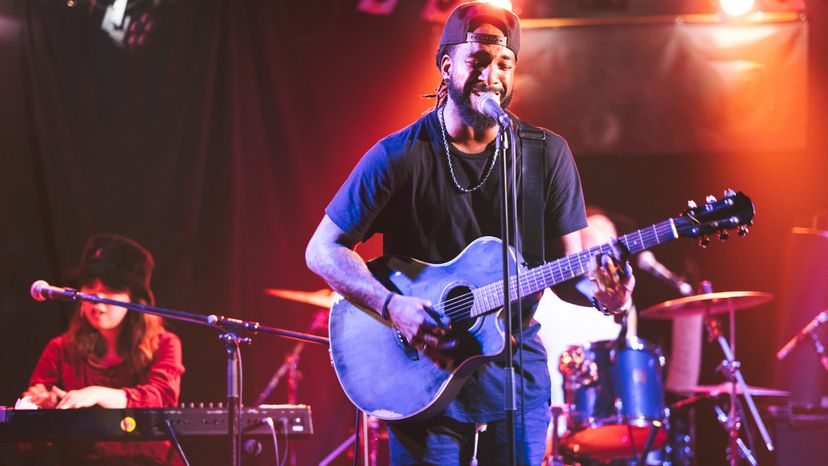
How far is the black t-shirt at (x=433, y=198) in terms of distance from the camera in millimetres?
3564

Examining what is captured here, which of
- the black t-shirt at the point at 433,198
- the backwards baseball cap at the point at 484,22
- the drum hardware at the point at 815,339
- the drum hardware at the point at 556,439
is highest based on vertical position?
the backwards baseball cap at the point at 484,22

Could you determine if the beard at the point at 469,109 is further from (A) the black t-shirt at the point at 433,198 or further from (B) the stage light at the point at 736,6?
(B) the stage light at the point at 736,6

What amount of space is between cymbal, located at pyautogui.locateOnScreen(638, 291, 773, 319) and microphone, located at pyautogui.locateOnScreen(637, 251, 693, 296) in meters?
0.75

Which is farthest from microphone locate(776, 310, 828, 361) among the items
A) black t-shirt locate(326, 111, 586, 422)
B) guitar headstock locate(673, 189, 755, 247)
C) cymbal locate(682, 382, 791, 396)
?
guitar headstock locate(673, 189, 755, 247)

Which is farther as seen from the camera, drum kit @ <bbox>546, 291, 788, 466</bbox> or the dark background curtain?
drum kit @ <bbox>546, 291, 788, 466</bbox>

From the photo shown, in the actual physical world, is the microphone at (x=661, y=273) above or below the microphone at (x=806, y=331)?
above

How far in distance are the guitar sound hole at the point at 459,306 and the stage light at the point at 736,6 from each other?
18.3 ft

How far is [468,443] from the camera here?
3295mm

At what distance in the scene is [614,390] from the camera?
7.30m

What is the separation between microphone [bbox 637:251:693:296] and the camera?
8359 millimetres

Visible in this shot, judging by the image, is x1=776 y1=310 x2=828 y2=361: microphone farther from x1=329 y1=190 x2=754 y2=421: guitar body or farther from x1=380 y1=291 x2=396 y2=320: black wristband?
x1=380 y1=291 x2=396 y2=320: black wristband

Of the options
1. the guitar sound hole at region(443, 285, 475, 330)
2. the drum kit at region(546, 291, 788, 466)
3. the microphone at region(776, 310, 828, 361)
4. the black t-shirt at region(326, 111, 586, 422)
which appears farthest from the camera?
the microphone at region(776, 310, 828, 361)

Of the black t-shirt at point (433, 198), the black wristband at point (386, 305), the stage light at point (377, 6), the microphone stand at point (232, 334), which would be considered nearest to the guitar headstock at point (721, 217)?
the black t-shirt at point (433, 198)

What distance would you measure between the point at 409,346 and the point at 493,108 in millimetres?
1047
